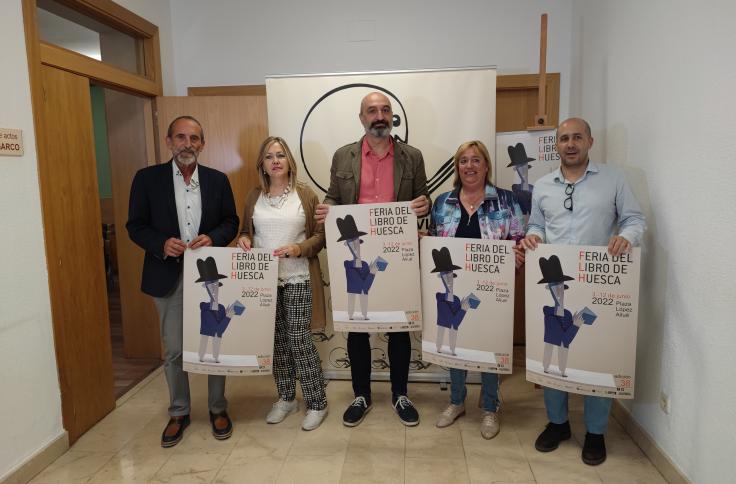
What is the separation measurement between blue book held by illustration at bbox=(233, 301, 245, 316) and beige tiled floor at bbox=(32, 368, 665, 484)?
677 millimetres

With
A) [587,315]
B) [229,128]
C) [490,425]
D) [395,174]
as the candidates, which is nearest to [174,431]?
[490,425]

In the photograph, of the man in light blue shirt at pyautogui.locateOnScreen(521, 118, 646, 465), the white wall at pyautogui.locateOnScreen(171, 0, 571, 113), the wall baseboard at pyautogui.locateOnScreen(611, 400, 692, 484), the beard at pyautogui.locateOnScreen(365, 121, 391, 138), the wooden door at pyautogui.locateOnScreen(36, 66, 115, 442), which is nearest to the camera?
the wall baseboard at pyautogui.locateOnScreen(611, 400, 692, 484)

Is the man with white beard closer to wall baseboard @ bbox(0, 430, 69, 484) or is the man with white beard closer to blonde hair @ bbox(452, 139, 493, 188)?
wall baseboard @ bbox(0, 430, 69, 484)

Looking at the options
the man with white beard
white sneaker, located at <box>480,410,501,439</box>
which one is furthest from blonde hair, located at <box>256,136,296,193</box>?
white sneaker, located at <box>480,410,501,439</box>

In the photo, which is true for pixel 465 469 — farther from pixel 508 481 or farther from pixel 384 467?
pixel 384 467

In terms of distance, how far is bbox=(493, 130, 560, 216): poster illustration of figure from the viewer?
10.3 feet

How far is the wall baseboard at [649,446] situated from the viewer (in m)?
2.15

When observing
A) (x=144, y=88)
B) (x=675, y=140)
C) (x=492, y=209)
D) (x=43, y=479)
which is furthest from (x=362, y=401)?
(x=144, y=88)

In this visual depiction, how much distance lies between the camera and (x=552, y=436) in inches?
98.0

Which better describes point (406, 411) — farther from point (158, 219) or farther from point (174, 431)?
point (158, 219)

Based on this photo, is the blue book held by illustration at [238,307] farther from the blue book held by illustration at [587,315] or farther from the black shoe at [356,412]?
the blue book held by illustration at [587,315]

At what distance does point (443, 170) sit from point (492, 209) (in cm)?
74

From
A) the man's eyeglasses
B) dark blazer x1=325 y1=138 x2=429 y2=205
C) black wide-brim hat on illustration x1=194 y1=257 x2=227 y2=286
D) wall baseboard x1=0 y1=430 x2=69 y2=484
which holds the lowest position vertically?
wall baseboard x1=0 y1=430 x2=69 y2=484

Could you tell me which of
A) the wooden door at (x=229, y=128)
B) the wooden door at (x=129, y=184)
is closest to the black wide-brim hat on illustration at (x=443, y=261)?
the wooden door at (x=229, y=128)
